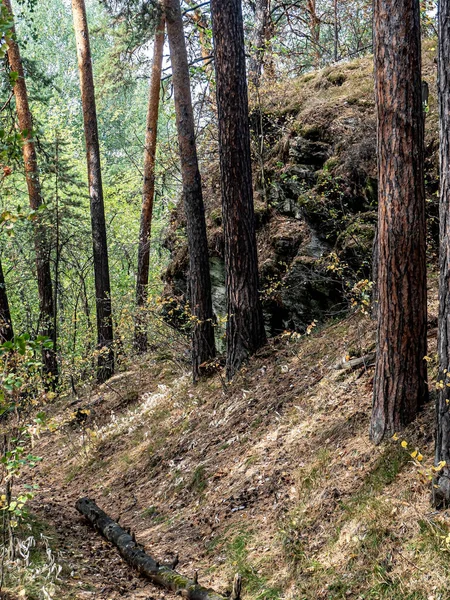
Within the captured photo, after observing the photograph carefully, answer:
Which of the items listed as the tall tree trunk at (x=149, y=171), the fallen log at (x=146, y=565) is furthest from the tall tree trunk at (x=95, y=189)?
the fallen log at (x=146, y=565)

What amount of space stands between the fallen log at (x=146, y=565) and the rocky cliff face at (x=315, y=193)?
416 centimetres

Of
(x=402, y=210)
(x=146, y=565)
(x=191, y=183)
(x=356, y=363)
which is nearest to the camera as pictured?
(x=402, y=210)

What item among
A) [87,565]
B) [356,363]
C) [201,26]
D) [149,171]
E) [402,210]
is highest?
[201,26]

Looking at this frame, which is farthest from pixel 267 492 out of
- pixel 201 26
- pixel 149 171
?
pixel 149 171

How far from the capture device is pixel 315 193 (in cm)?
963

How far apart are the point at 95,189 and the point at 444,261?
12012mm

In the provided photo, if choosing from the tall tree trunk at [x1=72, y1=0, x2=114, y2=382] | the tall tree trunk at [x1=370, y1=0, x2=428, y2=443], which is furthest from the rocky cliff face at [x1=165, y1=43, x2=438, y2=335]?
the tall tree trunk at [x1=72, y1=0, x2=114, y2=382]

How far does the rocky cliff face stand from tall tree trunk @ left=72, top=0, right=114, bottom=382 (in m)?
4.01

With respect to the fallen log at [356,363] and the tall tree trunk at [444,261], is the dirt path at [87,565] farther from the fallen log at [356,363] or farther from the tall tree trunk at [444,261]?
the fallen log at [356,363]

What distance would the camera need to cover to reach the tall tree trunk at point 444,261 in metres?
3.82

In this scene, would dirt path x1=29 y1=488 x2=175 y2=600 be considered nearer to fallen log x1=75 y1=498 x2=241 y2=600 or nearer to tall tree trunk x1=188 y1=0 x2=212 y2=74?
fallen log x1=75 y1=498 x2=241 y2=600

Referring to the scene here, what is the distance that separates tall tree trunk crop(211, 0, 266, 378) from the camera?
28.6 feet

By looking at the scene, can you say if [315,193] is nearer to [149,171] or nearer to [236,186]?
[236,186]

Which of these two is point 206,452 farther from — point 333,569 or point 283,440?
point 333,569
